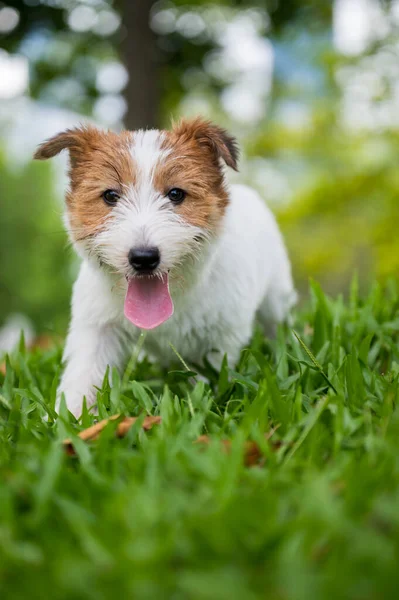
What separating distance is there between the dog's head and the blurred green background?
6222 mm

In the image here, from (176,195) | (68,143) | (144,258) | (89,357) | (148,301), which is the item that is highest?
(68,143)

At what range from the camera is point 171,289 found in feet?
12.1

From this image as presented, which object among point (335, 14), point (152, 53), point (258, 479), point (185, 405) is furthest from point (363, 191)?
point (258, 479)

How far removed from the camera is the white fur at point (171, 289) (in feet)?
11.1

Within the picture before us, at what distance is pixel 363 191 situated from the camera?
1402 centimetres

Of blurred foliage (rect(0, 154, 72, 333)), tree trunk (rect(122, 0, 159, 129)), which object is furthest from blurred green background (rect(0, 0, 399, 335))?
blurred foliage (rect(0, 154, 72, 333))

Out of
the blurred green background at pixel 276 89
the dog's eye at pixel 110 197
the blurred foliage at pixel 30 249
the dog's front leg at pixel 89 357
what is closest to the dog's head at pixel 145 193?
the dog's eye at pixel 110 197

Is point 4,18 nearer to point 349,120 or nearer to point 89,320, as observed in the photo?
point 349,120

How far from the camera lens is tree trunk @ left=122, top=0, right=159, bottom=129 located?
11164 millimetres

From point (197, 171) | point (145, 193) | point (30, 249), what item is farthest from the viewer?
point (30, 249)

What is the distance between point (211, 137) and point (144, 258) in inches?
37.6

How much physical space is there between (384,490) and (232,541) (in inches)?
20.9

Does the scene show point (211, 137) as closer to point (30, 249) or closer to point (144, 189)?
point (144, 189)

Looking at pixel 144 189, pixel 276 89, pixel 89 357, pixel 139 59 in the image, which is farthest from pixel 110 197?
pixel 276 89
